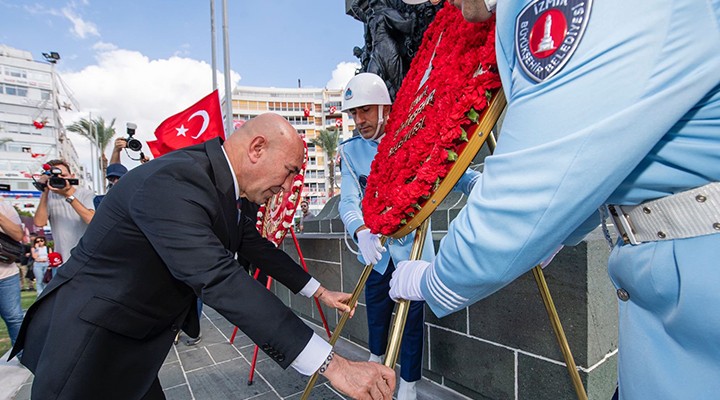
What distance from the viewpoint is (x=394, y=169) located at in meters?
1.58

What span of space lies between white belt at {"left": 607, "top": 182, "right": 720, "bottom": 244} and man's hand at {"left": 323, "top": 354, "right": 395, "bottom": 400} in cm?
86

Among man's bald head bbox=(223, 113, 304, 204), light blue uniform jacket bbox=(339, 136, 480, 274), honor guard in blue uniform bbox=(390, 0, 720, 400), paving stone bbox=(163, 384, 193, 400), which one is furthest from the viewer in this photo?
paving stone bbox=(163, 384, 193, 400)

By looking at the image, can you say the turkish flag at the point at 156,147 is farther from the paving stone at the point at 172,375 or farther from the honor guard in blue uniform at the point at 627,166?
the honor guard in blue uniform at the point at 627,166

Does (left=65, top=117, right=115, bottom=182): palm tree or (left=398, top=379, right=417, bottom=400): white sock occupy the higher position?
(left=65, top=117, right=115, bottom=182): palm tree

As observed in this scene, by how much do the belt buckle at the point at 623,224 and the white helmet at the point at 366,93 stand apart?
6.71 feet

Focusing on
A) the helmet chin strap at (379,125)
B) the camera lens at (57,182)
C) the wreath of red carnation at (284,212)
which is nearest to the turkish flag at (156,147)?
the camera lens at (57,182)

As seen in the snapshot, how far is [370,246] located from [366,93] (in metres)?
1.17

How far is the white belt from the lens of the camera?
0.64m

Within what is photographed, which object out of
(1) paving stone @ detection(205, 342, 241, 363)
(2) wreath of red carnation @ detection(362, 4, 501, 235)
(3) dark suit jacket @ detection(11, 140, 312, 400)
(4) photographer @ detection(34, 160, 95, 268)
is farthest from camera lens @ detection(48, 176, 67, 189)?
(2) wreath of red carnation @ detection(362, 4, 501, 235)

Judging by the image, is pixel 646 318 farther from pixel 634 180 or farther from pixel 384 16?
pixel 384 16

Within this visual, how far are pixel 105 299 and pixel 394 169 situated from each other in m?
1.27

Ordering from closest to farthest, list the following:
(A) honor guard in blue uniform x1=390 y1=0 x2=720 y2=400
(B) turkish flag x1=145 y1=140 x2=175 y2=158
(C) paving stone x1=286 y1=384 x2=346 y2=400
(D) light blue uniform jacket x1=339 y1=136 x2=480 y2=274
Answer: (A) honor guard in blue uniform x1=390 y1=0 x2=720 y2=400
(D) light blue uniform jacket x1=339 y1=136 x2=480 y2=274
(C) paving stone x1=286 y1=384 x2=346 y2=400
(B) turkish flag x1=145 y1=140 x2=175 y2=158

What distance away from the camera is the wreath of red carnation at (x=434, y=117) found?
1158mm

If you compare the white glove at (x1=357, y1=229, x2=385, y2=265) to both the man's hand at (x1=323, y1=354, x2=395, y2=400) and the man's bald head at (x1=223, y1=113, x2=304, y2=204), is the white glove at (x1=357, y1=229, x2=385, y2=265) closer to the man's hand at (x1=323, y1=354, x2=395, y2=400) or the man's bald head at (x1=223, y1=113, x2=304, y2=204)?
the man's bald head at (x1=223, y1=113, x2=304, y2=204)
